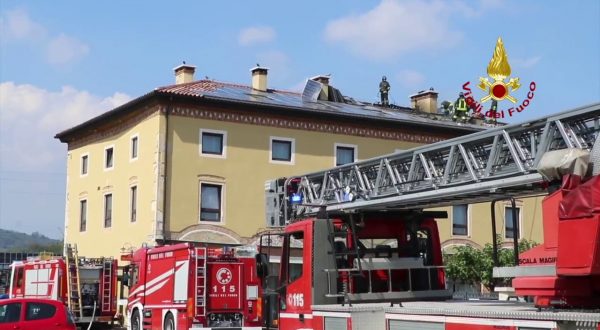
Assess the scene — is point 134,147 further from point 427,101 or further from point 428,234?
point 428,234

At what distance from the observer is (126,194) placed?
114 ft

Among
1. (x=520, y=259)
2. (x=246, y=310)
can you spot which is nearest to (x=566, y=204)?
(x=520, y=259)

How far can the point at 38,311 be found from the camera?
16.6m

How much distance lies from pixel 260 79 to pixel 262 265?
2687 cm

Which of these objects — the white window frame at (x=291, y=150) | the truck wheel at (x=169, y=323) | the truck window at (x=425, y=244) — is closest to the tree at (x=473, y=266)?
the truck wheel at (x=169, y=323)

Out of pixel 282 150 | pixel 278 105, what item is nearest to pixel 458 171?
pixel 278 105

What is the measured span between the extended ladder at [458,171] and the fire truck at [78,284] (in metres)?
14.7

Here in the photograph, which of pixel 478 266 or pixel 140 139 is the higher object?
pixel 140 139

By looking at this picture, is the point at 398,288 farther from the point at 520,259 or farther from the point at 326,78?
the point at 326,78

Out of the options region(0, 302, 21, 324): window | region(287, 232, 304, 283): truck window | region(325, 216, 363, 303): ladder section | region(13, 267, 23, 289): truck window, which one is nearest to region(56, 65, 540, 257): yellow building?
region(13, 267, 23, 289): truck window

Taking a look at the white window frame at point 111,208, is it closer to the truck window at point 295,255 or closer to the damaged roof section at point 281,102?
the damaged roof section at point 281,102

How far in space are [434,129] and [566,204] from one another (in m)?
31.4

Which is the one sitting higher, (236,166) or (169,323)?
(236,166)

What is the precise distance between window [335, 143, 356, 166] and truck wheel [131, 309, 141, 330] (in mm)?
15608
